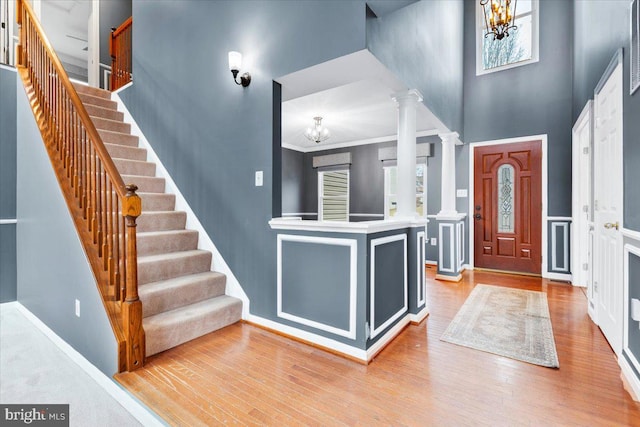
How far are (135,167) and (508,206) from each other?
5.39 m

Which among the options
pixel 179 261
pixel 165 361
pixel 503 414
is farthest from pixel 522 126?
pixel 165 361

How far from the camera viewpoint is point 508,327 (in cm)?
274

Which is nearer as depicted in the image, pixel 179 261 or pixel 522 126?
pixel 179 261

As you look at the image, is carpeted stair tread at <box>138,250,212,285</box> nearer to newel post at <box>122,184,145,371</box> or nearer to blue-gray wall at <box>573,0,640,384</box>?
newel post at <box>122,184,145,371</box>

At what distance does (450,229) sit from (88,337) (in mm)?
4301

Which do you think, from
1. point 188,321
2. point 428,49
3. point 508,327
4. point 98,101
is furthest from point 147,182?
point 508,327

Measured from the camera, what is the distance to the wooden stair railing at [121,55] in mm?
4641

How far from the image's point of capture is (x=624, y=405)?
1662 millimetres

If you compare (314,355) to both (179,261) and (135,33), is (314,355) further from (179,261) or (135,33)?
(135,33)

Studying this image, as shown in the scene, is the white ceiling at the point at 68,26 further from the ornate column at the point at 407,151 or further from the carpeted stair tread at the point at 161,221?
the ornate column at the point at 407,151

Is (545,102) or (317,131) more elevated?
(545,102)

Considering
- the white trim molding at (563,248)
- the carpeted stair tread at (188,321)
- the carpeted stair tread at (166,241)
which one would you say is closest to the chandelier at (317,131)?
the carpeted stair tread at (166,241)

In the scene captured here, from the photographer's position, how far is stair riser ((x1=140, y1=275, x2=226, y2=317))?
7.66ft

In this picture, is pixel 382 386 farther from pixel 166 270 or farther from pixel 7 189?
pixel 7 189
